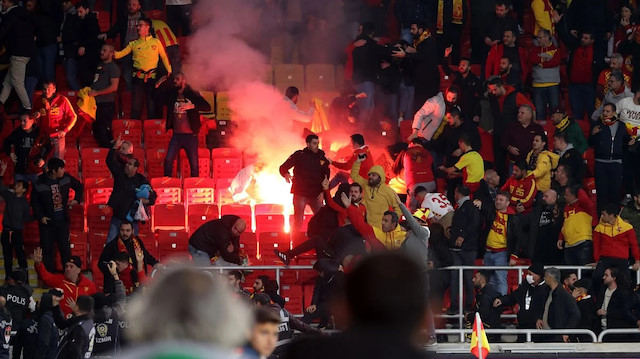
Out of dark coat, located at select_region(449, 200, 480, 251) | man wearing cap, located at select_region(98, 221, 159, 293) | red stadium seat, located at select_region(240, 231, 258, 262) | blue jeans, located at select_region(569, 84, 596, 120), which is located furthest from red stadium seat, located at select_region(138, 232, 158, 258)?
blue jeans, located at select_region(569, 84, 596, 120)

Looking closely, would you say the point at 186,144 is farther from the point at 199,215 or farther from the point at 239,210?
the point at 199,215

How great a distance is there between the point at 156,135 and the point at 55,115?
61.0 inches

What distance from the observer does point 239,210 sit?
58.3ft

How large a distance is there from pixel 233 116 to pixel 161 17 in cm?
259

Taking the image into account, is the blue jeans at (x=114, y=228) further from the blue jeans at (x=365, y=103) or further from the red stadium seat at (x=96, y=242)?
the blue jeans at (x=365, y=103)

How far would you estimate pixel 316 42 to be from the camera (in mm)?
21484

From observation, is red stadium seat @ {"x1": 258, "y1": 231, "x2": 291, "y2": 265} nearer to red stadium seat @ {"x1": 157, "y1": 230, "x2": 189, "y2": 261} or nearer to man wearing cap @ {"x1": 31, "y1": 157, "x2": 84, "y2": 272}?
red stadium seat @ {"x1": 157, "y1": 230, "x2": 189, "y2": 261}

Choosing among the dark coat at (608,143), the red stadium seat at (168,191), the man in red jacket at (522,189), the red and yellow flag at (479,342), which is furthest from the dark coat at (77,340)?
the dark coat at (608,143)

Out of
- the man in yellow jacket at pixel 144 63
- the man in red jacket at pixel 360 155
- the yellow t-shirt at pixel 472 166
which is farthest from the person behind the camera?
the man in yellow jacket at pixel 144 63

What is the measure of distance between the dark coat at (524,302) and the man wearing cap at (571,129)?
12.7 feet

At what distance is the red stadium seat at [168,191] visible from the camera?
18125mm

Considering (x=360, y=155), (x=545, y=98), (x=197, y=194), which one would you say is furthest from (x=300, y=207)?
(x=545, y=98)

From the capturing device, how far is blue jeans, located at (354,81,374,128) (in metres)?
19.4

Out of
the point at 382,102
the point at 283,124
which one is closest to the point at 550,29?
the point at 382,102
